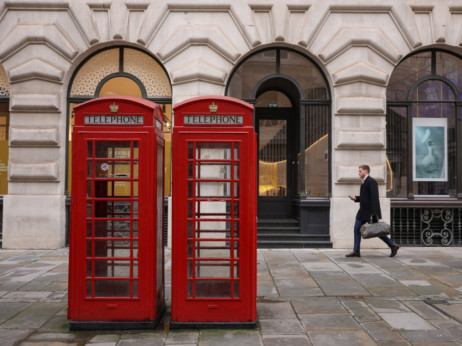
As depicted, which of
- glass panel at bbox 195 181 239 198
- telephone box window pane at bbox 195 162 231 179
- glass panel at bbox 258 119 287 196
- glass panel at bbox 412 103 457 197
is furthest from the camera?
glass panel at bbox 258 119 287 196

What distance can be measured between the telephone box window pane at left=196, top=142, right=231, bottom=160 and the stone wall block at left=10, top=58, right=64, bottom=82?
6449 mm

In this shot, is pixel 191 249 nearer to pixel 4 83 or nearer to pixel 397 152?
pixel 397 152

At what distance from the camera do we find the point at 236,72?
1011 centimetres

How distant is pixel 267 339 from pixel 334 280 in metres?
2.79

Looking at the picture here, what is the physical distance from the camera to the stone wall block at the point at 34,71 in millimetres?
9523

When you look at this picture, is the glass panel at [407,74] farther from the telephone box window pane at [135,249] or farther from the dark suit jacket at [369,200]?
the telephone box window pane at [135,249]

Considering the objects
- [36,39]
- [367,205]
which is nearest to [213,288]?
[367,205]

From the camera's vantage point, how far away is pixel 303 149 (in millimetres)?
10188

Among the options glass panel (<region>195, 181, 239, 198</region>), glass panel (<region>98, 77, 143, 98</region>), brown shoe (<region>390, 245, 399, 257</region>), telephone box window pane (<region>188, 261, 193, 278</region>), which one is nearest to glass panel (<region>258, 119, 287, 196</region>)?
brown shoe (<region>390, 245, 399, 257</region>)

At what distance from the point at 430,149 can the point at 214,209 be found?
7.74 metres

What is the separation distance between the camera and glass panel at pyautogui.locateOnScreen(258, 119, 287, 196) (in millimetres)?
10953

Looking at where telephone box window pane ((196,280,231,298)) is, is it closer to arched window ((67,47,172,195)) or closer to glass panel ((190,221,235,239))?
glass panel ((190,221,235,239))

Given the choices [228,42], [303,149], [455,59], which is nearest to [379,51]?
[455,59]

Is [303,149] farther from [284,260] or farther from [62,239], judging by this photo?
[62,239]
